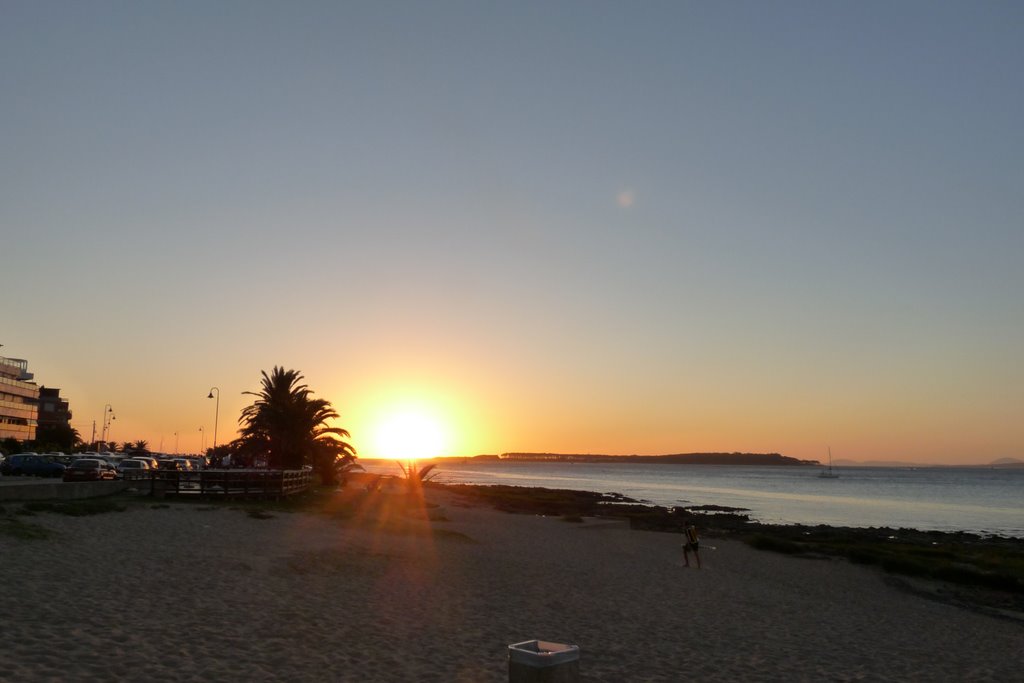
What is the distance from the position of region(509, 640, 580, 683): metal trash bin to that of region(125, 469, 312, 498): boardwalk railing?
110ft

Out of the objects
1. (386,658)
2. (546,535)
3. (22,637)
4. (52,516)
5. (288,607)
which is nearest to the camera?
(22,637)

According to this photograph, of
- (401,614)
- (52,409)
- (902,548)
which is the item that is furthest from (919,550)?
(52,409)

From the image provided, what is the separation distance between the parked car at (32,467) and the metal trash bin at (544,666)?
5819 centimetres

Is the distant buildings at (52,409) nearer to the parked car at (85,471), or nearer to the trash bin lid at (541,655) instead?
the parked car at (85,471)

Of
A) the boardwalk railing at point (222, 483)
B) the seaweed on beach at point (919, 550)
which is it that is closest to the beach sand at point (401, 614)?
the boardwalk railing at point (222, 483)

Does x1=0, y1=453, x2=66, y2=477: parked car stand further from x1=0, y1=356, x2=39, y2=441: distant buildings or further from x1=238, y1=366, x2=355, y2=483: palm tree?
x1=0, y1=356, x2=39, y2=441: distant buildings

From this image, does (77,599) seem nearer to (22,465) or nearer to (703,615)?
(703,615)

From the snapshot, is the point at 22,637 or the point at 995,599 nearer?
the point at 22,637

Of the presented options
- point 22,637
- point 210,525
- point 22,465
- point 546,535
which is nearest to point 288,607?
point 22,637

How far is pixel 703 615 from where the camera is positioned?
62.6 ft

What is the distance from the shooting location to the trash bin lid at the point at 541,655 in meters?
4.58

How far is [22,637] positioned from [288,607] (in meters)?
5.12

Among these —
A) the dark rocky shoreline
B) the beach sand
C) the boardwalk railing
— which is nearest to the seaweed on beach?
the dark rocky shoreline

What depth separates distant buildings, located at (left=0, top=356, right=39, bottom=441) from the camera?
112438 mm
